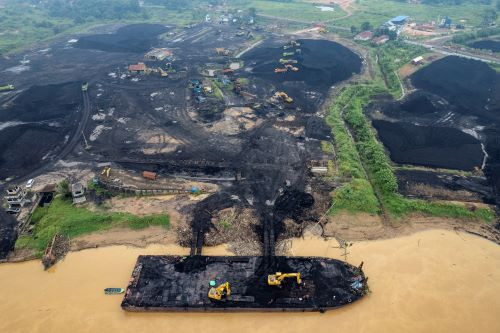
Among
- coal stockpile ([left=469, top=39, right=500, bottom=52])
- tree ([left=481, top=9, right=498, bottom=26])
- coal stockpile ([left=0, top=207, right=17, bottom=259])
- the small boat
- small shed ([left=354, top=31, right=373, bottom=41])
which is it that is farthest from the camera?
tree ([left=481, top=9, right=498, bottom=26])

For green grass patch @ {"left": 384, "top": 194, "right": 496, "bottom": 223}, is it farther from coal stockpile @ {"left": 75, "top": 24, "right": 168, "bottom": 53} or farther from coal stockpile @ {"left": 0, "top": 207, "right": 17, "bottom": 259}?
coal stockpile @ {"left": 75, "top": 24, "right": 168, "bottom": 53}

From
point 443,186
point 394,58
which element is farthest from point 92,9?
point 443,186

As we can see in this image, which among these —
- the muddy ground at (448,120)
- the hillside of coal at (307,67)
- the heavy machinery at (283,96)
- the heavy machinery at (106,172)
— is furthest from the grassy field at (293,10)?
the heavy machinery at (106,172)

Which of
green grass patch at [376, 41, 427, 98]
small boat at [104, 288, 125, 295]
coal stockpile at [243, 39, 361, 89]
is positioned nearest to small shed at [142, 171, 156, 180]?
A: small boat at [104, 288, 125, 295]

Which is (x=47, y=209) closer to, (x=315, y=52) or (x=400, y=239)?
(x=400, y=239)

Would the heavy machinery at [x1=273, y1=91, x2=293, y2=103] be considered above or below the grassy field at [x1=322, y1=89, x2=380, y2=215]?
above

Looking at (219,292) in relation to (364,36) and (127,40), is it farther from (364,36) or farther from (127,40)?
(364,36)

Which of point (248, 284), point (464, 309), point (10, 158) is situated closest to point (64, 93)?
point (10, 158)
